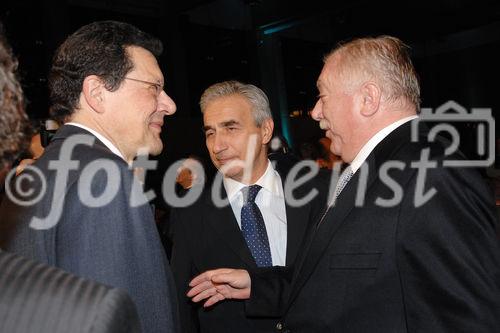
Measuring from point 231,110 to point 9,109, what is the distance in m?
1.86

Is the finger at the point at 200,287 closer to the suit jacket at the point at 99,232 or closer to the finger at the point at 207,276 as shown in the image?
the finger at the point at 207,276

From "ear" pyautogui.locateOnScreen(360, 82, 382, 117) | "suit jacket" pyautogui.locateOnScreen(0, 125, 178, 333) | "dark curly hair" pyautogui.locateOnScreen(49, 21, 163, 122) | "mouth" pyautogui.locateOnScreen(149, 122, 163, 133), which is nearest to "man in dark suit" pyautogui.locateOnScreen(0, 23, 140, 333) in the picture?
"suit jacket" pyautogui.locateOnScreen(0, 125, 178, 333)

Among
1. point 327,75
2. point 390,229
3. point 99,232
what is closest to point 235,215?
point 327,75

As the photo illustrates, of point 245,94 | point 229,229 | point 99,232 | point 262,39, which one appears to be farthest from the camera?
point 262,39

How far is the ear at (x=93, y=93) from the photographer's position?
4.90 ft

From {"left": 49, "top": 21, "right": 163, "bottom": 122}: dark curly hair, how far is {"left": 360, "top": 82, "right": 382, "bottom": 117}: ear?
82cm

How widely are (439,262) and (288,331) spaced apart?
1.93 feet

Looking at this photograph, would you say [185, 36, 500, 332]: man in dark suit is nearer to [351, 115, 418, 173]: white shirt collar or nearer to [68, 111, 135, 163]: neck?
[351, 115, 418, 173]: white shirt collar

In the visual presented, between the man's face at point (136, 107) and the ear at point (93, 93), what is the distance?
0.03 m

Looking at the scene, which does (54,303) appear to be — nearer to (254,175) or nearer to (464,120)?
(254,175)

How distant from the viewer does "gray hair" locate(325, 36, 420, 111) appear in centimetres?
168

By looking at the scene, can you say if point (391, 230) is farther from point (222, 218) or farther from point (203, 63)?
point (203, 63)

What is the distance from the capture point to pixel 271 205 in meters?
2.35

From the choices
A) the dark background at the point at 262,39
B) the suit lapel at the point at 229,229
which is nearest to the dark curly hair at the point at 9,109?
the suit lapel at the point at 229,229
